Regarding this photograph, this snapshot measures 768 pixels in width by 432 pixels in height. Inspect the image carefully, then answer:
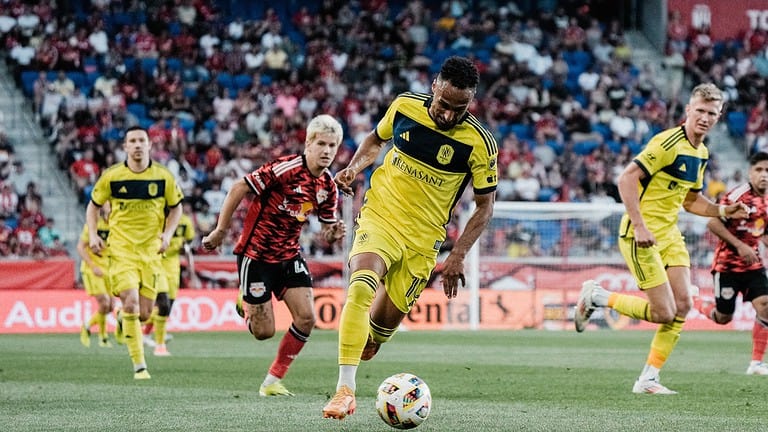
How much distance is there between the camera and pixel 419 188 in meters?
8.74

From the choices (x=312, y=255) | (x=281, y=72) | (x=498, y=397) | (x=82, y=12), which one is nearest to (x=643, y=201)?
(x=498, y=397)

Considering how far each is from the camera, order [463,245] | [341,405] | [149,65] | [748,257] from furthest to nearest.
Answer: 1. [149,65]
2. [748,257]
3. [463,245]
4. [341,405]

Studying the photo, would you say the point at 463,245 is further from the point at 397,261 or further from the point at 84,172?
the point at 84,172

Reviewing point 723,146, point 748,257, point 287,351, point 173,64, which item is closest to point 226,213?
point 287,351

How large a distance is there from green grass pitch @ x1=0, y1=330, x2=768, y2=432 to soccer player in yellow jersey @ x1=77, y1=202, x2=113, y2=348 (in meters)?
0.33

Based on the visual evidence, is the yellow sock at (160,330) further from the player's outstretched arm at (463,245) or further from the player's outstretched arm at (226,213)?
the player's outstretched arm at (463,245)


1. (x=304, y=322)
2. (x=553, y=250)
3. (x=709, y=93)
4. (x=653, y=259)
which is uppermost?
(x=709, y=93)

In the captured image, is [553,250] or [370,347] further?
[553,250]

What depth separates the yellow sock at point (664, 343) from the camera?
11.2 m

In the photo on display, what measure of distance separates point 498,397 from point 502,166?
19.4 meters

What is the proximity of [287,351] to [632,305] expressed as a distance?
3.27 m

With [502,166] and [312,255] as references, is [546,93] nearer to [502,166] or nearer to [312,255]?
[502,166]

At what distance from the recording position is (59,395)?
35.0 feet

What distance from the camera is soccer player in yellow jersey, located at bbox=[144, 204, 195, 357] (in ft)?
56.4
